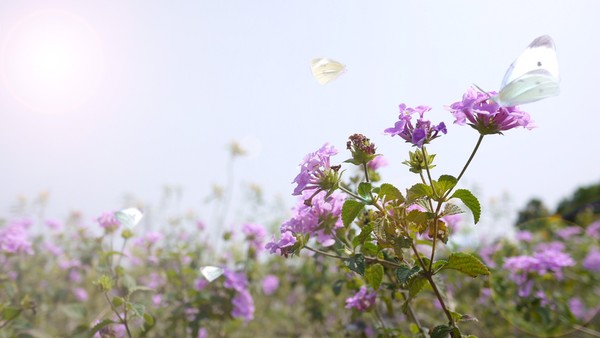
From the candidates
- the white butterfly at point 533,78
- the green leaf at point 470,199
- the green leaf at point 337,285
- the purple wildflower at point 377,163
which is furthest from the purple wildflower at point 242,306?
the white butterfly at point 533,78

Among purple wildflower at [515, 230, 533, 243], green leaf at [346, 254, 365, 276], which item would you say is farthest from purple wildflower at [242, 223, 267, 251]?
purple wildflower at [515, 230, 533, 243]

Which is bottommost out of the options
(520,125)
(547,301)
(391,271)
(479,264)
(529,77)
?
(547,301)

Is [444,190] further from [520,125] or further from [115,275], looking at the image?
[115,275]

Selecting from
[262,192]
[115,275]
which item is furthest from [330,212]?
[262,192]

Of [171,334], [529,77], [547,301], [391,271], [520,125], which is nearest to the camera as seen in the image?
[529,77]

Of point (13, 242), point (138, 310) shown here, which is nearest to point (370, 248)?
point (138, 310)

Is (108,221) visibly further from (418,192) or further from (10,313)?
(418,192)

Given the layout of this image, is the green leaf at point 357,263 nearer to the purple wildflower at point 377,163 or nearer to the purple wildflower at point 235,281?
the purple wildflower at point 377,163
